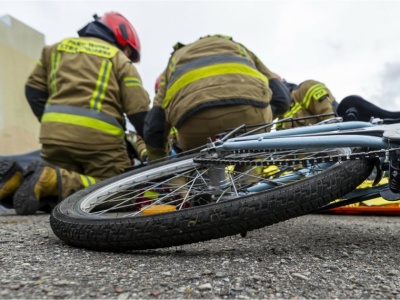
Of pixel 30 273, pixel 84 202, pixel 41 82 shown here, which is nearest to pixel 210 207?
pixel 30 273

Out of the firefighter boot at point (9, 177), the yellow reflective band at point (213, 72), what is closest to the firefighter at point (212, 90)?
the yellow reflective band at point (213, 72)

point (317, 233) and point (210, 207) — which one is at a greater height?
point (210, 207)

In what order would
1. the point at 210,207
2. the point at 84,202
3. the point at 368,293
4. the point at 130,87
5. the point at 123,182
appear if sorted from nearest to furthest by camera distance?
1. the point at 368,293
2. the point at 210,207
3. the point at 84,202
4. the point at 123,182
5. the point at 130,87

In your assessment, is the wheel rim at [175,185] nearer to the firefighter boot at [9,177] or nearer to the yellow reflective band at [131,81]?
the firefighter boot at [9,177]

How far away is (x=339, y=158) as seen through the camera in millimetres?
987

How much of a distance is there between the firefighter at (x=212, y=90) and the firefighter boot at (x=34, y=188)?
849mm

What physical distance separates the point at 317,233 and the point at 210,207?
65 cm

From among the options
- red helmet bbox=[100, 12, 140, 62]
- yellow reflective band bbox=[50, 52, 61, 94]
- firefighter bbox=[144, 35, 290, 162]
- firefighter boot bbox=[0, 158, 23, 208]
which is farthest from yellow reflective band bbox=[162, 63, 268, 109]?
red helmet bbox=[100, 12, 140, 62]

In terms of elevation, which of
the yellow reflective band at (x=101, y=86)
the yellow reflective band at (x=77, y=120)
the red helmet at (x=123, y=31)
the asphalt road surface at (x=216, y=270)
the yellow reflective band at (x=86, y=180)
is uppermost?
the red helmet at (x=123, y=31)

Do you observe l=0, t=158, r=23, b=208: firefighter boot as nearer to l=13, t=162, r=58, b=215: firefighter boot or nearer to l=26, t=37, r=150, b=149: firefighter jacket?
l=13, t=162, r=58, b=215: firefighter boot

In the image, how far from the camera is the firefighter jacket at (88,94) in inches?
96.0

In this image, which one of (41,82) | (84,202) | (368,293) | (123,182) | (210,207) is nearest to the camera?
(368,293)

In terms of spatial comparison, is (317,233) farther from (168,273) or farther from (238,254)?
(168,273)

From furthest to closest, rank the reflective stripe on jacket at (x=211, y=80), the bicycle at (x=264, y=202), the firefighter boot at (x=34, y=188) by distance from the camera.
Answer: the firefighter boot at (x=34, y=188) → the reflective stripe on jacket at (x=211, y=80) → the bicycle at (x=264, y=202)
